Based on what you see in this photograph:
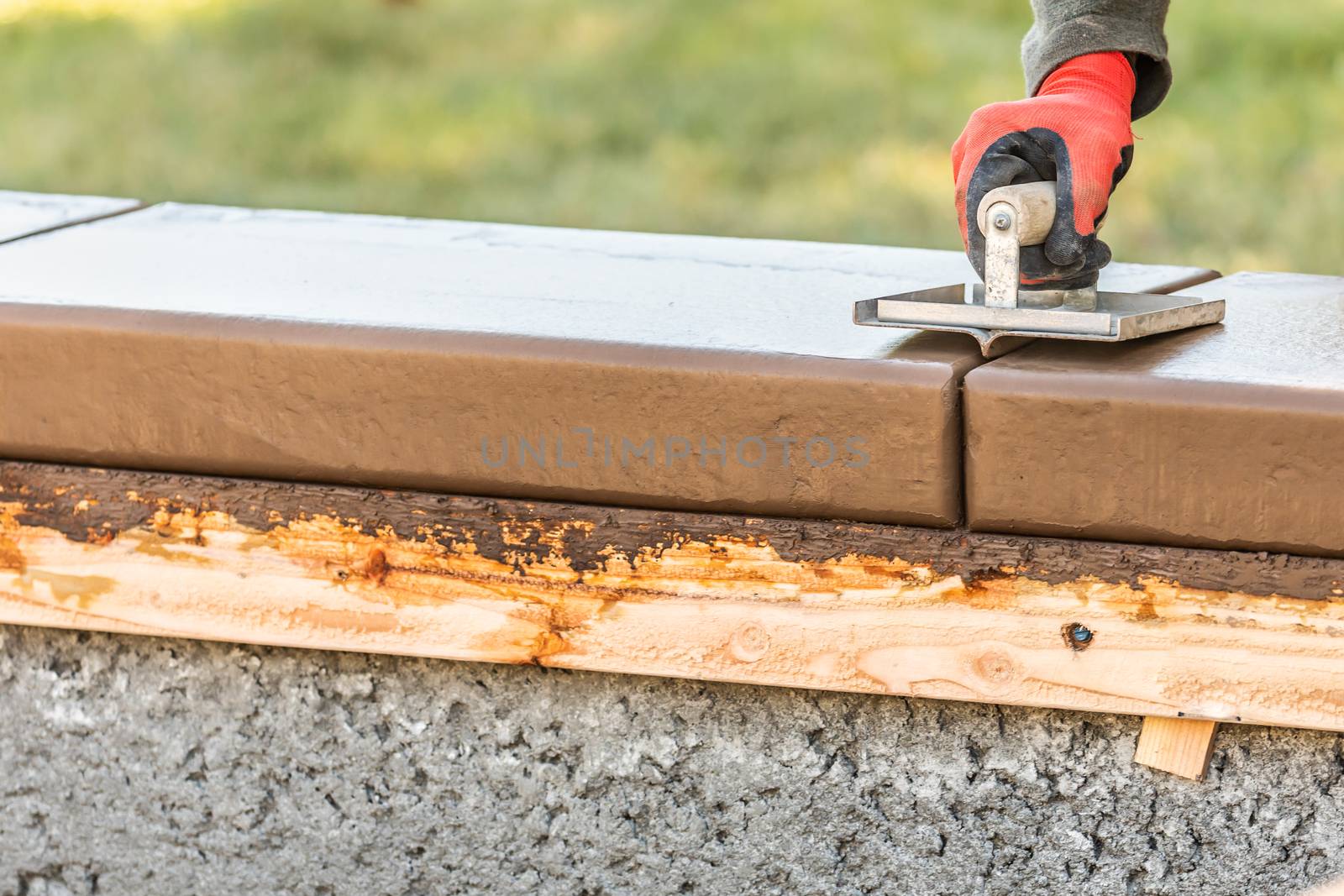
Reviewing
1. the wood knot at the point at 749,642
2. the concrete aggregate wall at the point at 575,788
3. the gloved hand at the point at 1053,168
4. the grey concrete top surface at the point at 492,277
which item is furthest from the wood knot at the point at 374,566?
the gloved hand at the point at 1053,168

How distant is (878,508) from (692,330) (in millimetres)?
268

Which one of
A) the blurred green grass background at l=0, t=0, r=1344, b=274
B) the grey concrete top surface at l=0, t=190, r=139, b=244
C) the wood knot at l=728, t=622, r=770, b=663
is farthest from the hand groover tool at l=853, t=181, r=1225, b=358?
the blurred green grass background at l=0, t=0, r=1344, b=274

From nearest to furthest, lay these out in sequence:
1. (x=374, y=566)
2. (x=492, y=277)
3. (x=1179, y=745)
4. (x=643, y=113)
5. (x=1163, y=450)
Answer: (x=1163, y=450) → (x=1179, y=745) → (x=374, y=566) → (x=492, y=277) → (x=643, y=113)

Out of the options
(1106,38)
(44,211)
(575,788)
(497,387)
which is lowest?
(575,788)

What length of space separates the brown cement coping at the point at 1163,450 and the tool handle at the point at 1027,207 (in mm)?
121

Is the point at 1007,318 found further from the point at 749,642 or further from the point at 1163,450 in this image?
the point at 749,642

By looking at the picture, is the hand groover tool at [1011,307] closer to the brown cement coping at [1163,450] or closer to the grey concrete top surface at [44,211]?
the brown cement coping at [1163,450]

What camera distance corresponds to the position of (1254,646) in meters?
1.44

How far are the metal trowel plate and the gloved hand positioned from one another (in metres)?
0.05

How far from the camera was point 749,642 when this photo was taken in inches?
62.0

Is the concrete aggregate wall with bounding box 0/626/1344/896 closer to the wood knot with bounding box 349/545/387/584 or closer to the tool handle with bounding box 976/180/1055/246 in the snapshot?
the wood knot with bounding box 349/545/387/584

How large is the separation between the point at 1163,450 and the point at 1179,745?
0.32 m

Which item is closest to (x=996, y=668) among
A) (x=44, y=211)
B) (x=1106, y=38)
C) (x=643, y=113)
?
(x=1106, y=38)

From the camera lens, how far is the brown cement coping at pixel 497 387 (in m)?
1.48
